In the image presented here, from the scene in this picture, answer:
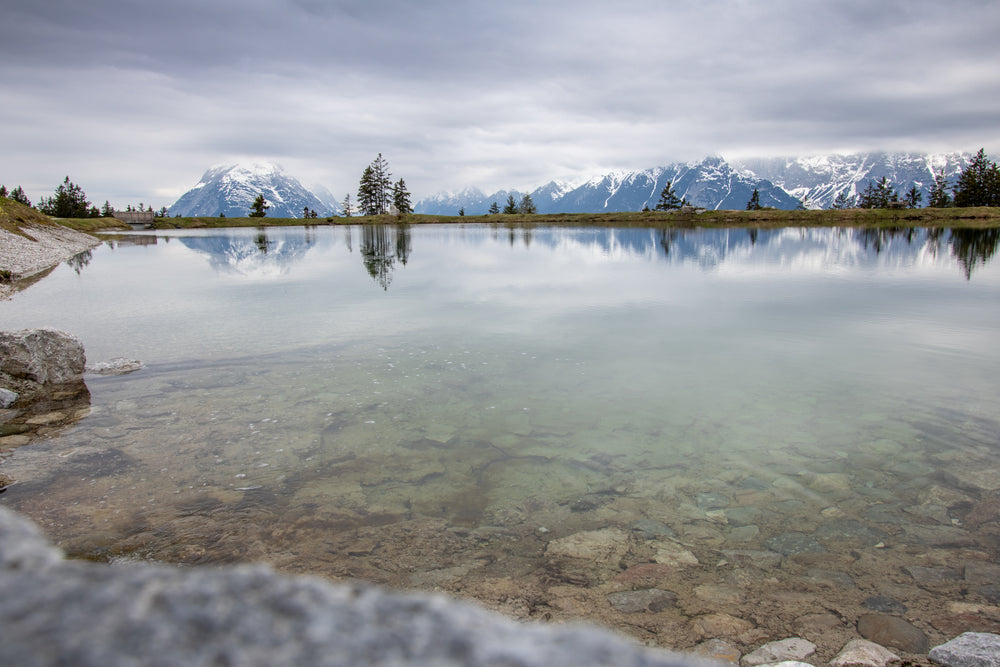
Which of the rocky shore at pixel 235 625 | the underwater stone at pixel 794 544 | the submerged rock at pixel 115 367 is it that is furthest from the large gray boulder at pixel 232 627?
the submerged rock at pixel 115 367

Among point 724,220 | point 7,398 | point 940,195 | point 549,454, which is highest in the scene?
point 940,195

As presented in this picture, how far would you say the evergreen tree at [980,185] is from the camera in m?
149

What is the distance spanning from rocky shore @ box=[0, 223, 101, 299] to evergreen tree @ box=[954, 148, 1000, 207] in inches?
7887

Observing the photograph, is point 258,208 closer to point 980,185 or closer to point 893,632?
point 893,632

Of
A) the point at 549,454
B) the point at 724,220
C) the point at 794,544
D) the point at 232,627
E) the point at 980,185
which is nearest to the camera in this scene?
the point at 232,627

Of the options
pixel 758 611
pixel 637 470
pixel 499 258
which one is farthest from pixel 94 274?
pixel 758 611

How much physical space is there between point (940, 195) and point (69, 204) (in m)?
251

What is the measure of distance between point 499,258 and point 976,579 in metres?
41.6

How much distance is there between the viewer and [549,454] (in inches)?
377

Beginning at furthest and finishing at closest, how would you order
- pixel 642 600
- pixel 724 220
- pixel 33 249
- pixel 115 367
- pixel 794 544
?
pixel 724 220, pixel 33 249, pixel 115 367, pixel 794 544, pixel 642 600

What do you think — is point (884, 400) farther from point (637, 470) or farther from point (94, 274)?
point (94, 274)

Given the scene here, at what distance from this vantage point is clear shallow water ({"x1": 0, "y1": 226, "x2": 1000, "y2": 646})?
6742 mm

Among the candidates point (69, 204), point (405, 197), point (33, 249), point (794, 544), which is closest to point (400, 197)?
point (405, 197)

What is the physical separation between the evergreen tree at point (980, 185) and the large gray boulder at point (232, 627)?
200 metres
